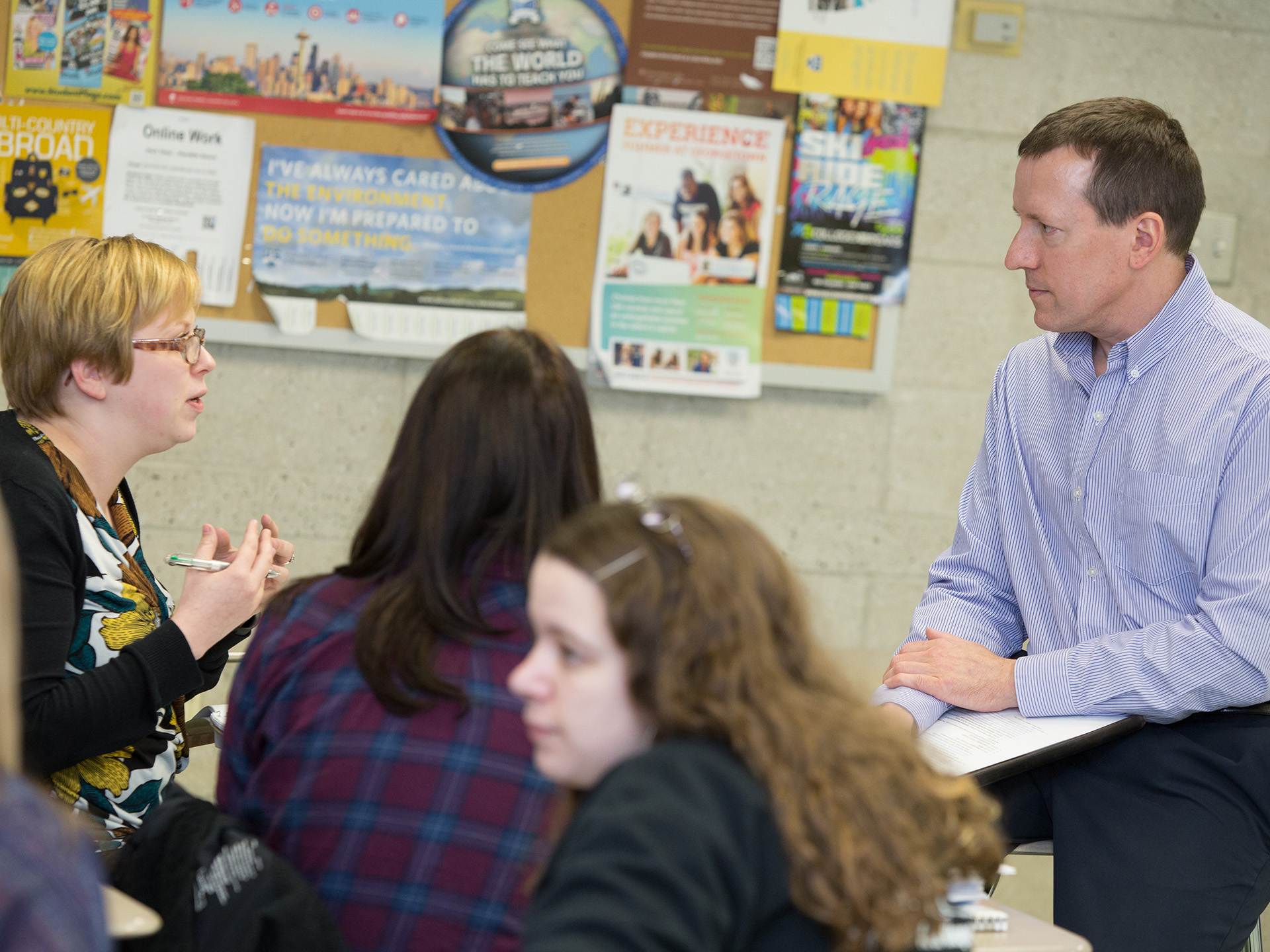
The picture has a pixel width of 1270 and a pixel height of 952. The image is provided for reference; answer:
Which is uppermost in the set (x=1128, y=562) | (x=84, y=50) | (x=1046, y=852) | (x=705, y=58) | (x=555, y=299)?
(x=705, y=58)

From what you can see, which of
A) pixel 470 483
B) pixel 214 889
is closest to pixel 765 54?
pixel 470 483

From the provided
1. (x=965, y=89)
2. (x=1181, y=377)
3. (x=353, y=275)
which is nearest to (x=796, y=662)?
(x=1181, y=377)

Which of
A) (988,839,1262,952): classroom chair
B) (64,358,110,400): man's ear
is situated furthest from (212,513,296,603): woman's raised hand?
(988,839,1262,952): classroom chair

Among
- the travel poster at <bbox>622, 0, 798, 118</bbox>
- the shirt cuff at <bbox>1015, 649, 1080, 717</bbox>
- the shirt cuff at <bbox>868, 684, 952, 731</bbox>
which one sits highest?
the travel poster at <bbox>622, 0, 798, 118</bbox>

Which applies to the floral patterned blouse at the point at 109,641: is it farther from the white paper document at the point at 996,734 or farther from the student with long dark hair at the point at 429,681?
the white paper document at the point at 996,734

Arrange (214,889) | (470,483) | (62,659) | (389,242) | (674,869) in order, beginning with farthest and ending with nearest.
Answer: (389,242) → (62,659) → (470,483) → (214,889) → (674,869)

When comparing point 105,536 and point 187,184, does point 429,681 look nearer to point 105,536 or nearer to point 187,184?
point 105,536

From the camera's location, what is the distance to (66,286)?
163 centimetres

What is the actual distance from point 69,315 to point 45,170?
1201mm

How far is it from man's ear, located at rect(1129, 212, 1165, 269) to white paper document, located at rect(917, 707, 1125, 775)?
0.64m

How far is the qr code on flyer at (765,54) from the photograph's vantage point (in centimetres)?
277

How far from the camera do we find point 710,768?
781 millimetres

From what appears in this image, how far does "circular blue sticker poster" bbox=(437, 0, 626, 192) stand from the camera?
2693mm

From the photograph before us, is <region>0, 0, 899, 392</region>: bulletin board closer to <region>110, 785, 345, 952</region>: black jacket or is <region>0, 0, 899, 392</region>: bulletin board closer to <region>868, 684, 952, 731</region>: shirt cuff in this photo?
<region>868, 684, 952, 731</region>: shirt cuff
